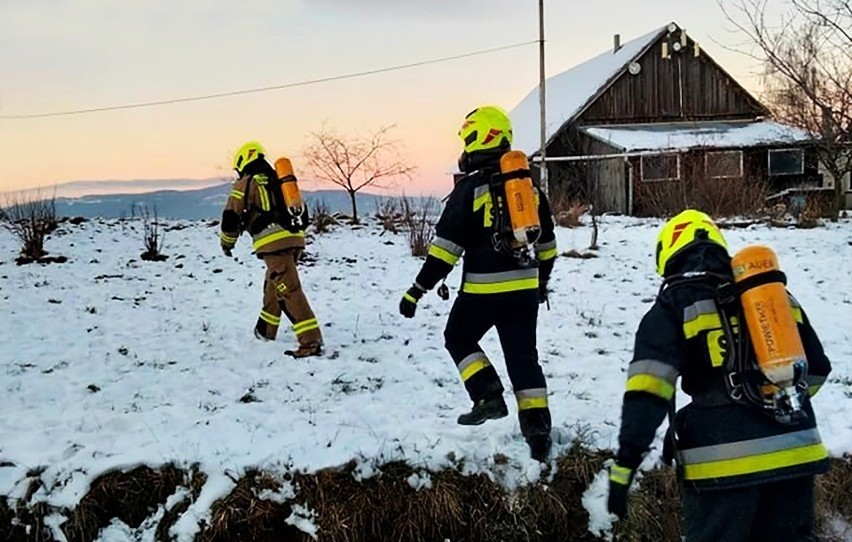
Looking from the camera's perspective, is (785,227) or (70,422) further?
(785,227)

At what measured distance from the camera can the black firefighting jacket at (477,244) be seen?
14.4ft

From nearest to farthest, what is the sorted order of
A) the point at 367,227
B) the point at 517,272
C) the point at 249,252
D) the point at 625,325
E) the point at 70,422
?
the point at 517,272 < the point at 70,422 < the point at 625,325 < the point at 249,252 < the point at 367,227

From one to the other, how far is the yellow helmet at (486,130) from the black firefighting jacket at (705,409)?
5.72ft

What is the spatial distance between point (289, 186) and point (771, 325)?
15.5ft

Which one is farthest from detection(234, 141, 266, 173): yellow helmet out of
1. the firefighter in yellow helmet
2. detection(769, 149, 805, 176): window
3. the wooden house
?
detection(769, 149, 805, 176): window

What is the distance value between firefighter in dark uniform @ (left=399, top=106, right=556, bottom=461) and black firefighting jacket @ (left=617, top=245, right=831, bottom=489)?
153cm

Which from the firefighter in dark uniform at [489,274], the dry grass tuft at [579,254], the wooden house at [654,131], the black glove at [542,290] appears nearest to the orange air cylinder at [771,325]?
the firefighter in dark uniform at [489,274]

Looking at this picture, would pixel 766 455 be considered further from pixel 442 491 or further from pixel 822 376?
pixel 442 491

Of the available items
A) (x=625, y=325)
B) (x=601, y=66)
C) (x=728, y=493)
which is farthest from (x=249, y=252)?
(x=601, y=66)

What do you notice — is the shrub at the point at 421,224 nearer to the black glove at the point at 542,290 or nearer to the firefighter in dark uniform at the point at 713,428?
the black glove at the point at 542,290

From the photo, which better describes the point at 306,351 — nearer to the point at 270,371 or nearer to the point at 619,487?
the point at 270,371

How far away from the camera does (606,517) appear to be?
14.6 feet

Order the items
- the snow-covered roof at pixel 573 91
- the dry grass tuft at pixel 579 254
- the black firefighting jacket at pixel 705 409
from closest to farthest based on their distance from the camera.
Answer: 1. the black firefighting jacket at pixel 705 409
2. the dry grass tuft at pixel 579 254
3. the snow-covered roof at pixel 573 91

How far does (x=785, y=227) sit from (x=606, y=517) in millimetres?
11295
